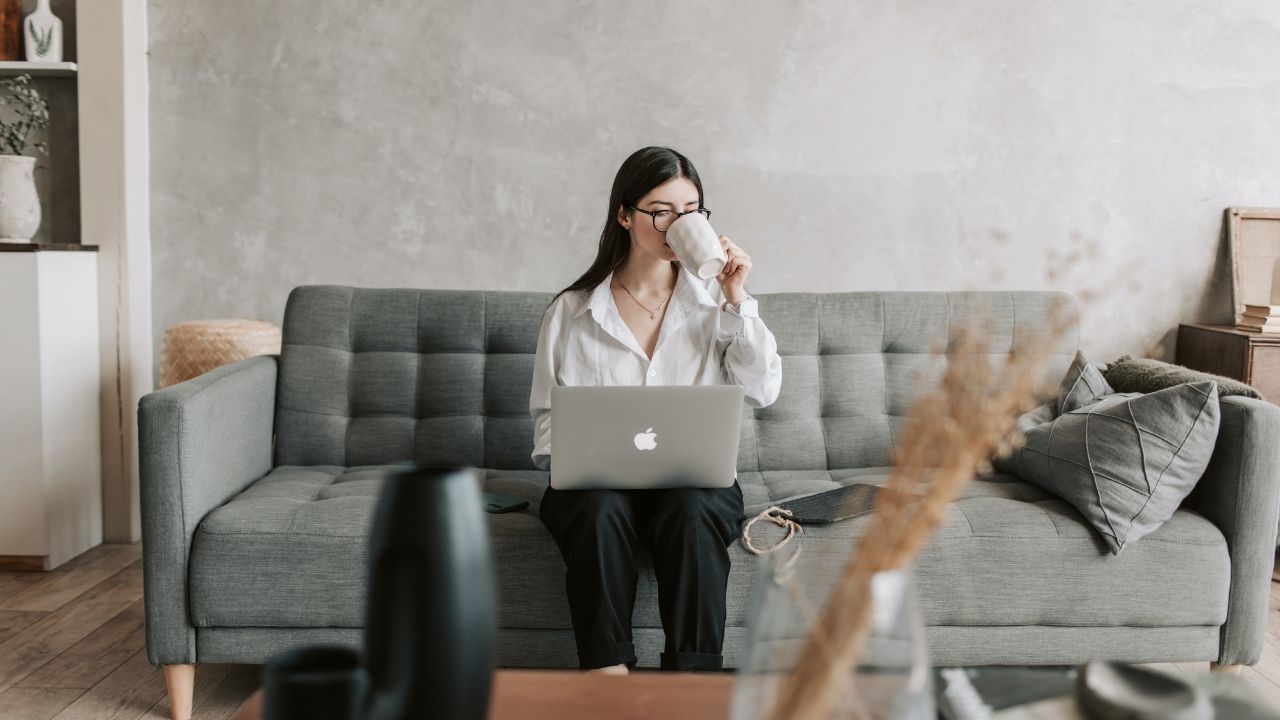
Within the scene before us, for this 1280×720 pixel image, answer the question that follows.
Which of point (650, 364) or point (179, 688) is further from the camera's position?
point (650, 364)

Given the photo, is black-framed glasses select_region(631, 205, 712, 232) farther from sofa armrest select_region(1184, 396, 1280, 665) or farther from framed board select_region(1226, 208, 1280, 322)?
framed board select_region(1226, 208, 1280, 322)

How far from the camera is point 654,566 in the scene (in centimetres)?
190

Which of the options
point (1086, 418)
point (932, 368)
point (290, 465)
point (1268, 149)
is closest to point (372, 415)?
point (290, 465)

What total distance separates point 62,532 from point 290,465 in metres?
0.93

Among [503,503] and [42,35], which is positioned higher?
[42,35]

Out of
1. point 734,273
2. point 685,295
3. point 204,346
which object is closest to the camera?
point 734,273

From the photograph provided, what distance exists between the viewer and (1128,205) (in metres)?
3.15

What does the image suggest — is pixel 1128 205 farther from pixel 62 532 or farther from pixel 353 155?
pixel 62 532

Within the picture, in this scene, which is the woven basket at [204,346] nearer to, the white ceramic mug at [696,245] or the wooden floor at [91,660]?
the wooden floor at [91,660]

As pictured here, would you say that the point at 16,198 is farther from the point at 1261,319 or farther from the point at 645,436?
the point at 1261,319

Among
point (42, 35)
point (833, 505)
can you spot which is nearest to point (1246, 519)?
point (833, 505)

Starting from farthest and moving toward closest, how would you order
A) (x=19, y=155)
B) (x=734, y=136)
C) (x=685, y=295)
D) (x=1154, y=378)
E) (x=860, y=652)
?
1. (x=734, y=136)
2. (x=19, y=155)
3. (x=1154, y=378)
4. (x=685, y=295)
5. (x=860, y=652)

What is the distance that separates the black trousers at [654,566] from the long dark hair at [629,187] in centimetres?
57

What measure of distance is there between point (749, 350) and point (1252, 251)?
2001 mm
